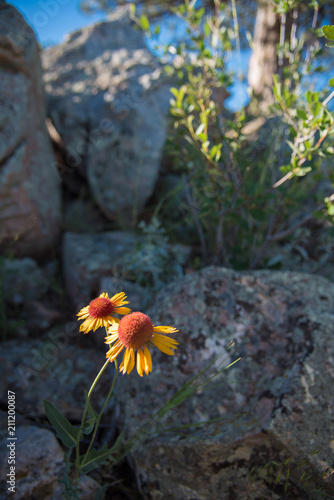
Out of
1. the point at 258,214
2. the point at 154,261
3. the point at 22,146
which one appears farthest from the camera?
the point at 22,146

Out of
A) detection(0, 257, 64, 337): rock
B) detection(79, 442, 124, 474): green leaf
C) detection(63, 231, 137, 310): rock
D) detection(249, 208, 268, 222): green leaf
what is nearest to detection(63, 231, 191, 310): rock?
detection(63, 231, 137, 310): rock

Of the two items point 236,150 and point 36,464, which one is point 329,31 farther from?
point 36,464

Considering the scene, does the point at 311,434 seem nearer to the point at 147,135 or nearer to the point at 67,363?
the point at 67,363

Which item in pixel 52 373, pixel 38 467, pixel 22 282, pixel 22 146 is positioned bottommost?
pixel 38 467

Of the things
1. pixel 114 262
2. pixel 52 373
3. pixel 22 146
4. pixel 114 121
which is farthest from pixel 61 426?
pixel 114 121

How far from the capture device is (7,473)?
1.43m

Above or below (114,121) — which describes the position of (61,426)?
below

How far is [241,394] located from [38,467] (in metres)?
0.94

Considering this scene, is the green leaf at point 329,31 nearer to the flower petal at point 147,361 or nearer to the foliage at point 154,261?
the flower petal at point 147,361

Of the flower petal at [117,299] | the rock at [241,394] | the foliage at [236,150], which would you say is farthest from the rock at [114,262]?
the flower petal at [117,299]

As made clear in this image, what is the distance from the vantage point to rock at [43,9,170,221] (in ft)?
11.1

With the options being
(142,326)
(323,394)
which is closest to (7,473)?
(142,326)

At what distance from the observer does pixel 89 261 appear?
2734 millimetres

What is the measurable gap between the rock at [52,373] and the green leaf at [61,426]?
0.71 m
